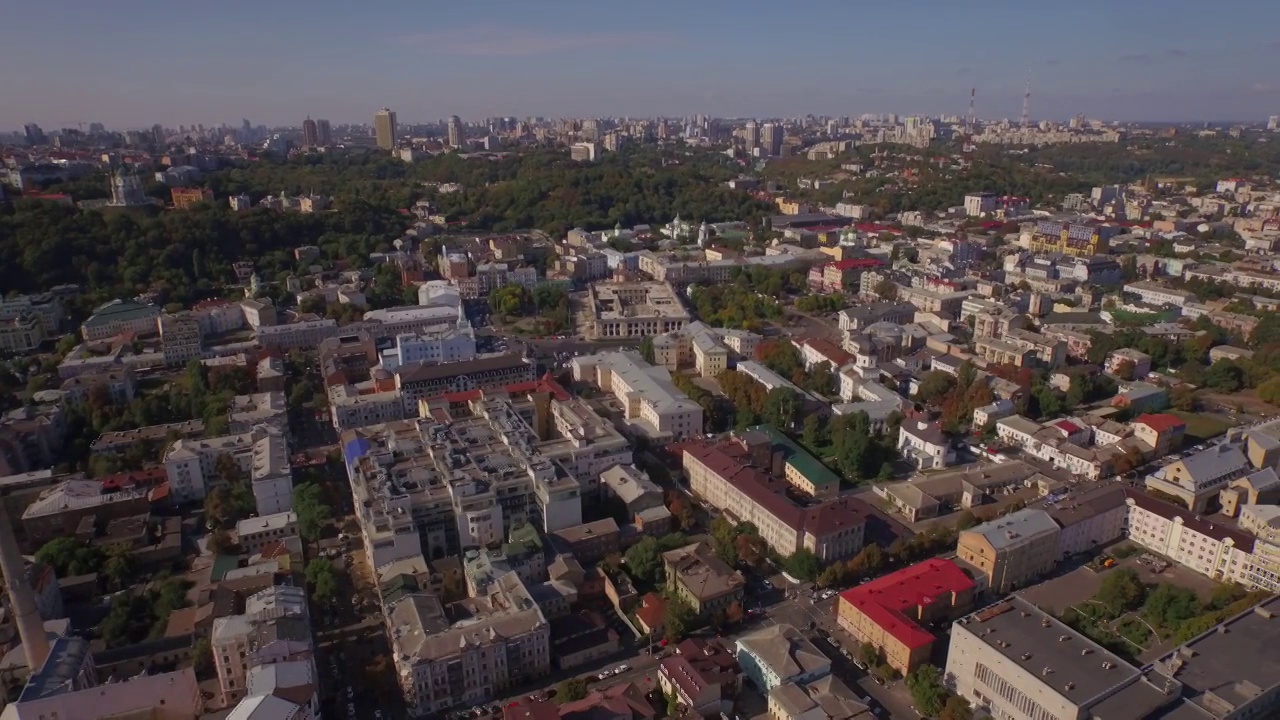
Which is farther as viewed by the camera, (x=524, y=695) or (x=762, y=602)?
(x=762, y=602)

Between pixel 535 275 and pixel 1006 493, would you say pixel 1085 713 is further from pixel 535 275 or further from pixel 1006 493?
pixel 535 275

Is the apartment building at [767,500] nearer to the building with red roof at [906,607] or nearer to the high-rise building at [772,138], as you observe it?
the building with red roof at [906,607]

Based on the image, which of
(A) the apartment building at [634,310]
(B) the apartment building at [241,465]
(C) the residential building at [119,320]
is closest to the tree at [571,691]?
(B) the apartment building at [241,465]

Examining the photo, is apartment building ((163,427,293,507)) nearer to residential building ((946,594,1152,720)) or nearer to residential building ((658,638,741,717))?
residential building ((658,638,741,717))

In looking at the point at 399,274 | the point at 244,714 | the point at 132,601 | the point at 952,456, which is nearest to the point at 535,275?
the point at 399,274

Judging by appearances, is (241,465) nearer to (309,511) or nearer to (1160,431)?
(309,511)

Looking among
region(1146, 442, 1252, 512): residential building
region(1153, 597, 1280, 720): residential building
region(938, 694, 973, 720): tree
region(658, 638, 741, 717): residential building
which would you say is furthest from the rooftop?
region(1146, 442, 1252, 512): residential building

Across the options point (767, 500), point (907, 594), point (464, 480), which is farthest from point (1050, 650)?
point (464, 480)

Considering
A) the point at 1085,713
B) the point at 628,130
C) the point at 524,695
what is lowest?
the point at 524,695
